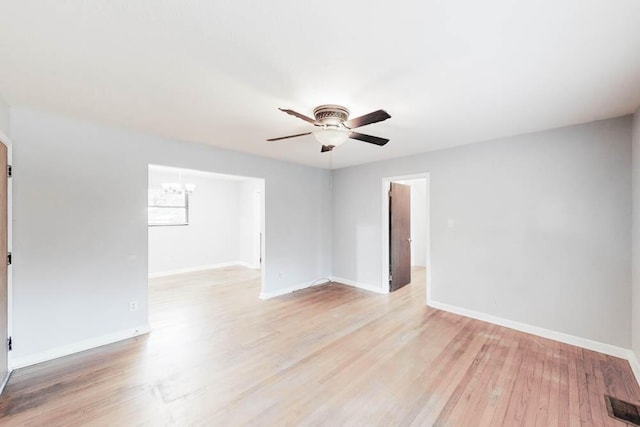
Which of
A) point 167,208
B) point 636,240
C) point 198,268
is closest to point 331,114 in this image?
point 636,240

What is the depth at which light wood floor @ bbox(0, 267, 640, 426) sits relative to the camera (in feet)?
6.17

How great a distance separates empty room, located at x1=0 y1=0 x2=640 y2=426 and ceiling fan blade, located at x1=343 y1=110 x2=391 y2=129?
0.02 metres

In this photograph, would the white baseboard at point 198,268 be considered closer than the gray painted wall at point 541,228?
No

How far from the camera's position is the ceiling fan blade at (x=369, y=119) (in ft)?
6.27

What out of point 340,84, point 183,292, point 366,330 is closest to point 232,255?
point 183,292

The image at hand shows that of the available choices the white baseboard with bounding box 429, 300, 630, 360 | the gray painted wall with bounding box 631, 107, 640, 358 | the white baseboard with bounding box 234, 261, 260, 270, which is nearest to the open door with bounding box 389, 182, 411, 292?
the white baseboard with bounding box 429, 300, 630, 360

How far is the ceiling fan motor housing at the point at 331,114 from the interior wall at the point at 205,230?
4.28 metres

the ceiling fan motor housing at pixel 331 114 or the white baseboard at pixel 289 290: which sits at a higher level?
the ceiling fan motor housing at pixel 331 114

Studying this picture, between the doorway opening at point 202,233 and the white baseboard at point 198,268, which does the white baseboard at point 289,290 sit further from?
the white baseboard at point 198,268

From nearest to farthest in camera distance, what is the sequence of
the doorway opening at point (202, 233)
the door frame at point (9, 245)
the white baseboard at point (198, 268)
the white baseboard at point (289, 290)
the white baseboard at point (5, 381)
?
the white baseboard at point (5, 381), the door frame at point (9, 245), the white baseboard at point (289, 290), the doorway opening at point (202, 233), the white baseboard at point (198, 268)

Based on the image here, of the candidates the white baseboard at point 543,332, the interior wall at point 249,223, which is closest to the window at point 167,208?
the interior wall at point 249,223

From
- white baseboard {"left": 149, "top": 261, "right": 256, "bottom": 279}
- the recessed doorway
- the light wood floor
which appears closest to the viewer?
the light wood floor

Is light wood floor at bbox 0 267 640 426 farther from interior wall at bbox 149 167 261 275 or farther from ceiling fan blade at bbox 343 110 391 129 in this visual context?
interior wall at bbox 149 167 261 275

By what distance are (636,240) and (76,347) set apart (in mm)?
5650
